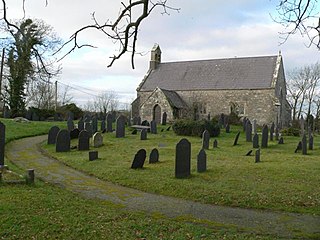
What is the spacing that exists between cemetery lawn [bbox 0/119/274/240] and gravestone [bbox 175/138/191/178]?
130 inches

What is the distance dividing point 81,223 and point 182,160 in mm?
5172

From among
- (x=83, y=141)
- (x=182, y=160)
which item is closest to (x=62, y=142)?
(x=83, y=141)

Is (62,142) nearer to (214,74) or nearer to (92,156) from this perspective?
(92,156)

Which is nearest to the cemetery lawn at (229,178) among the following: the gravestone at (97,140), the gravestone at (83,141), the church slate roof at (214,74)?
the gravestone at (83,141)

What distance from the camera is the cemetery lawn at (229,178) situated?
28.6ft

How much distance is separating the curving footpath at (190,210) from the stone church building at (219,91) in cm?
2869

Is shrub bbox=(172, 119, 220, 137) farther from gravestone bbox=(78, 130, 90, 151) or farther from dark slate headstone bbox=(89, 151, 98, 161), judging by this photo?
dark slate headstone bbox=(89, 151, 98, 161)

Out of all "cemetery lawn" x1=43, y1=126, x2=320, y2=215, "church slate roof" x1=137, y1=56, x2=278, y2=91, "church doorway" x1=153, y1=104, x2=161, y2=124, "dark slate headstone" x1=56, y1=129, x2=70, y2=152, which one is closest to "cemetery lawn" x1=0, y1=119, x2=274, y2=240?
"cemetery lawn" x1=43, y1=126, x2=320, y2=215

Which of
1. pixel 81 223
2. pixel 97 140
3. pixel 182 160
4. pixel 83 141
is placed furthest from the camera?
pixel 97 140

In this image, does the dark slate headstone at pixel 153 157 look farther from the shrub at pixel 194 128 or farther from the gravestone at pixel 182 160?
the shrub at pixel 194 128

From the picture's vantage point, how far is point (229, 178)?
10797 millimetres

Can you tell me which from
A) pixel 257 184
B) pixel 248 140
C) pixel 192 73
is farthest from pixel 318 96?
pixel 257 184

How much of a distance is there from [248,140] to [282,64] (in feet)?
73.7

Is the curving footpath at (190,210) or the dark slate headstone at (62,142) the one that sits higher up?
the dark slate headstone at (62,142)
